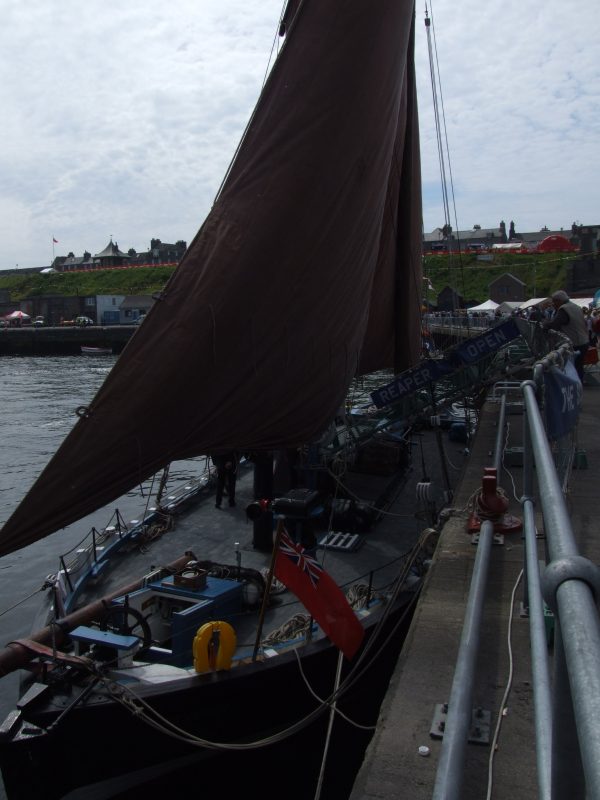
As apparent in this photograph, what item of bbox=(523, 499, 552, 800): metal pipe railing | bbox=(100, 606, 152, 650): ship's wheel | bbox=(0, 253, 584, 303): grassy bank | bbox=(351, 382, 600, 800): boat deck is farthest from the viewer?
bbox=(0, 253, 584, 303): grassy bank

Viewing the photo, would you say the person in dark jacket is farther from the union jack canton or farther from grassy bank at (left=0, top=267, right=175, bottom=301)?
grassy bank at (left=0, top=267, right=175, bottom=301)

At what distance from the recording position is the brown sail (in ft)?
22.3

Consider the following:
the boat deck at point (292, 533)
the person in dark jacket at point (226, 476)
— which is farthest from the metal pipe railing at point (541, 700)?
the person in dark jacket at point (226, 476)

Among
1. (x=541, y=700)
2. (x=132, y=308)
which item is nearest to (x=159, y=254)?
(x=132, y=308)

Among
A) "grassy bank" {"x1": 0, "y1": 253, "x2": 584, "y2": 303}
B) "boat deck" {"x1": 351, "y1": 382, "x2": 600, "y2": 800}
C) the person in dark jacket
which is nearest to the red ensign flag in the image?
"boat deck" {"x1": 351, "y1": 382, "x2": 600, "y2": 800}

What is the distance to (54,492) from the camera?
643 cm

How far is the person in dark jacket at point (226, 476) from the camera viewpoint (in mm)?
12012

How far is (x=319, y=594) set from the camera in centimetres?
717

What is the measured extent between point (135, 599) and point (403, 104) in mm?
10110

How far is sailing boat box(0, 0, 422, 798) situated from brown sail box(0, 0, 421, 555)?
0.02 m

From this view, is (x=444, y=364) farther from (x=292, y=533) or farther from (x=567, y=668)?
(x=567, y=668)

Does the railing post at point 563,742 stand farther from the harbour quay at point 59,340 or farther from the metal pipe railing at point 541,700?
the harbour quay at point 59,340

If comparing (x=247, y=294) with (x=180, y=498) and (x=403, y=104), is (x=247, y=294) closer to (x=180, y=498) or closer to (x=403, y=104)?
(x=180, y=498)

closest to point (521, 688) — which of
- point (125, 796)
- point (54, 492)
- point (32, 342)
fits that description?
point (54, 492)
